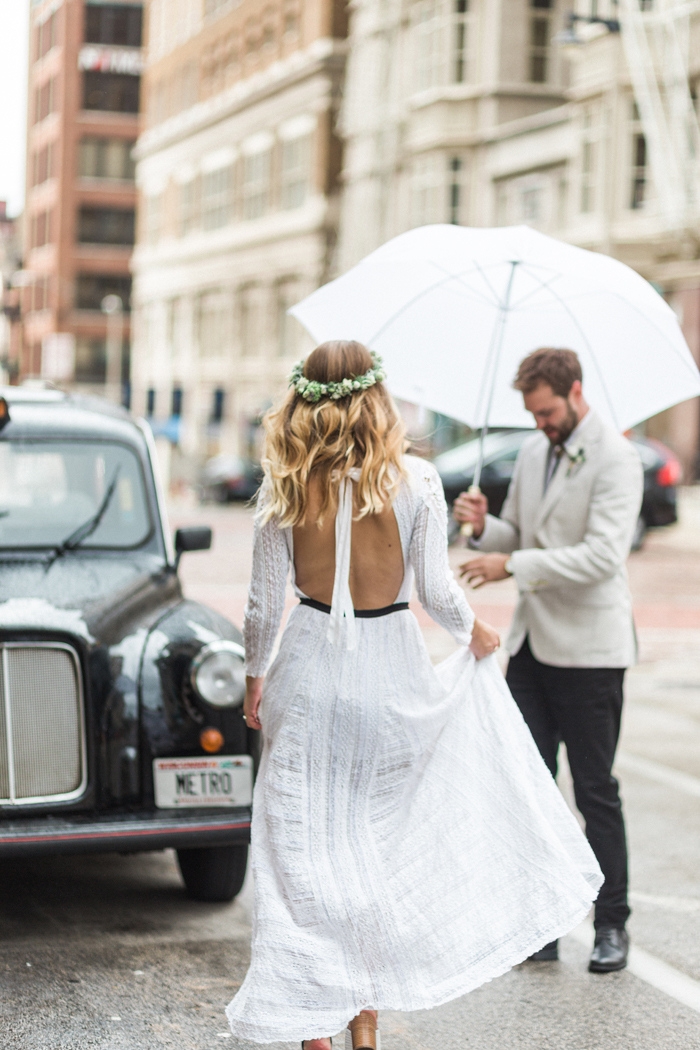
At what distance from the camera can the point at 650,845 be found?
673cm

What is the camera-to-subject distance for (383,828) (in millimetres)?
3922

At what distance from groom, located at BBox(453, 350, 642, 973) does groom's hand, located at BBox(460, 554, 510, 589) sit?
11 millimetres

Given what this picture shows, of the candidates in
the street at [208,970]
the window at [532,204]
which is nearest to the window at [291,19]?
the window at [532,204]

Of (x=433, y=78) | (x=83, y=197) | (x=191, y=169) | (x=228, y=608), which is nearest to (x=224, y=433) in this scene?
(x=191, y=169)

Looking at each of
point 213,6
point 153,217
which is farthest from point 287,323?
point 153,217

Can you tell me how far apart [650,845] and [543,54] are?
4123 cm

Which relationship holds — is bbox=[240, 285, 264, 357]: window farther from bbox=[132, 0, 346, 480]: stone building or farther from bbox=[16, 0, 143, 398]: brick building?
bbox=[16, 0, 143, 398]: brick building

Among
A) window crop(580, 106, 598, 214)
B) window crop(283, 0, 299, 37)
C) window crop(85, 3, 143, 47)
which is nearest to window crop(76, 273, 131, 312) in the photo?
window crop(85, 3, 143, 47)

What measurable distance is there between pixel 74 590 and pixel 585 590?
1899 mm

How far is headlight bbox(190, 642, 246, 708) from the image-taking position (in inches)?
211

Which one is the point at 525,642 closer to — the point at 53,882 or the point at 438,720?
the point at 438,720

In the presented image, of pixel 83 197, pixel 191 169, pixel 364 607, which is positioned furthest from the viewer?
pixel 83 197

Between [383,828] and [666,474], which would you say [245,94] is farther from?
[383,828]

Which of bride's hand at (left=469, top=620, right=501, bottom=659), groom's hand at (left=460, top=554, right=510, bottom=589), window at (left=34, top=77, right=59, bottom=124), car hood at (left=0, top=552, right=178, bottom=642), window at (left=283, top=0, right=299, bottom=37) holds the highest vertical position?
window at (left=34, top=77, right=59, bottom=124)
